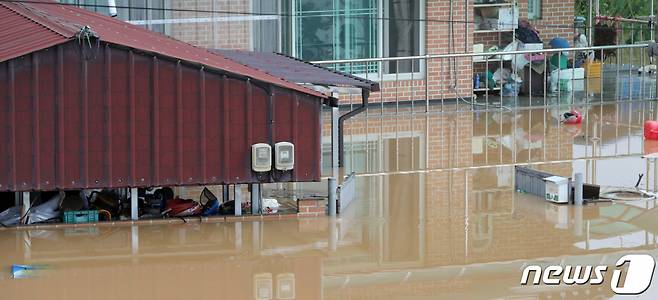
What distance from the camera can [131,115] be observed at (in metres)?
16.3

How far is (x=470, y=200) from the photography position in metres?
18.2

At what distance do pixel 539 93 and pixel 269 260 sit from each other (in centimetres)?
1463

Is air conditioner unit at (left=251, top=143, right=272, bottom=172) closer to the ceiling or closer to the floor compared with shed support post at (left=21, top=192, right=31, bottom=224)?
closer to the ceiling

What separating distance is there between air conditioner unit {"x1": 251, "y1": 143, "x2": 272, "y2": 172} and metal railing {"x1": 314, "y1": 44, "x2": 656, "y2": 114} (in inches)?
307

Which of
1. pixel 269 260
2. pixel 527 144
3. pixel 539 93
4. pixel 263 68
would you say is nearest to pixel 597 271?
pixel 269 260

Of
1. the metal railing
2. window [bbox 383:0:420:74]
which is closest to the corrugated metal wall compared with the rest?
the metal railing

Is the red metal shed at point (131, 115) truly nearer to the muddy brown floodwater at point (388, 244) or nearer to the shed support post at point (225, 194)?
the muddy brown floodwater at point (388, 244)

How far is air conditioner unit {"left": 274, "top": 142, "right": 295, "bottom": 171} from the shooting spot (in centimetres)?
1681

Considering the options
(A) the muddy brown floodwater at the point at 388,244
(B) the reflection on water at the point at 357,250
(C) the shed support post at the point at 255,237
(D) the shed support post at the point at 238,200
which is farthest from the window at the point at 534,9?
(C) the shed support post at the point at 255,237

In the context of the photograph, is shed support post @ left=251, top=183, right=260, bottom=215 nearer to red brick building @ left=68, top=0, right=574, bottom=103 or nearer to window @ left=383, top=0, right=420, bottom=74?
red brick building @ left=68, top=0, right=574, bottom=103

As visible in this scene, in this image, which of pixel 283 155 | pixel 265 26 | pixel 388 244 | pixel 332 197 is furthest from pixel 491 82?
pixel 388 244

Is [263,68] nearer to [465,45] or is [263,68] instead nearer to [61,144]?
[61,144]

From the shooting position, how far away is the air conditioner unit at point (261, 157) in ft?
54.8

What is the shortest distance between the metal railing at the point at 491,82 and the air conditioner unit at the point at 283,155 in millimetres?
7691
